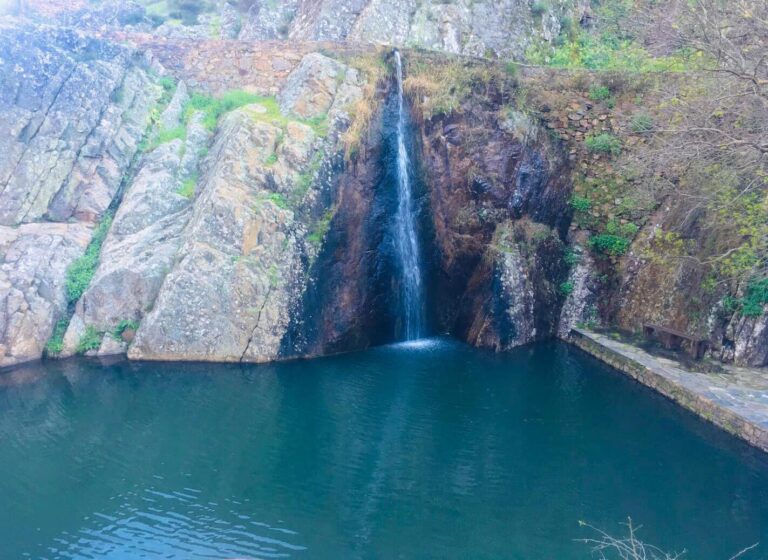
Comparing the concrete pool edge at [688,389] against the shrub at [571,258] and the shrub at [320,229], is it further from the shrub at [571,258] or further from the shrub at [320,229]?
the shrub at [320,229]

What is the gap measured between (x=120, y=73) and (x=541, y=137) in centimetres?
1294

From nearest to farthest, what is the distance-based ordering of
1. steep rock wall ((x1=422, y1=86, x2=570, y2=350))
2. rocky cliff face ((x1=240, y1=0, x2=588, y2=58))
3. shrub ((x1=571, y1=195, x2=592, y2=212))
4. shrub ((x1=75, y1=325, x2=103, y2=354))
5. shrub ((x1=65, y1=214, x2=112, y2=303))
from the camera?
shrub ((x1=75, y1=325, x2=103, y2=354)) < shrub ((x1=65, y1=214, x2=112, y2=303)) < steep rock wall ((x1=422, y1=86, x2=570, y2=350)) < shrub ((x1=571, y1=195, x2=592, y2=212)) < rocky cliff face ((x1=240, y1=0, x2=588, y2=58))

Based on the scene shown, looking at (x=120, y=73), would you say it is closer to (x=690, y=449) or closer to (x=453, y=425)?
(x=453, y=425)

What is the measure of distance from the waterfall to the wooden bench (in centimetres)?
616

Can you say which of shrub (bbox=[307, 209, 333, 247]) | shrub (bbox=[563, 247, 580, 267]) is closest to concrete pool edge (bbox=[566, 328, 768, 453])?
shrub (bbox=[563, 247, 580, 267])

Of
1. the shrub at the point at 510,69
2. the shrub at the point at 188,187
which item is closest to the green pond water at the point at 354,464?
the shrub at the point at 188,187

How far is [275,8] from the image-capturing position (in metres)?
24.7

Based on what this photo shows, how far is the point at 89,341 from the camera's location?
1454cm

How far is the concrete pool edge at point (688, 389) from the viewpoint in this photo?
34.8ft

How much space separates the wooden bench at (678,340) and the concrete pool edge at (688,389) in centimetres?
75

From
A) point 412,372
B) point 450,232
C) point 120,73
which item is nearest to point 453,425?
point 412,372

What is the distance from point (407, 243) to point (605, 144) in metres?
6.65

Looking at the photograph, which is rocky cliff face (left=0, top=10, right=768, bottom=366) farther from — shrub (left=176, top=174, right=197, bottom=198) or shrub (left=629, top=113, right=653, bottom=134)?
shrub (left=629, top=113, right=653, bottom=134)

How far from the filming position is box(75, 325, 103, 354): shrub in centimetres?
1454
